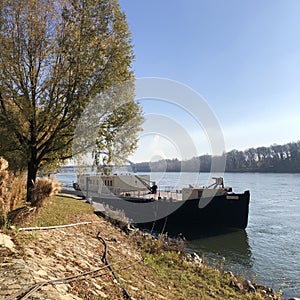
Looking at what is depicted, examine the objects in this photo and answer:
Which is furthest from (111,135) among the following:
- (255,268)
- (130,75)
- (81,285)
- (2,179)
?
(255,268)

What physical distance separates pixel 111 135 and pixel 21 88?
3.94m

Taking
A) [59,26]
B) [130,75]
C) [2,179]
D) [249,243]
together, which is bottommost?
[249,243]

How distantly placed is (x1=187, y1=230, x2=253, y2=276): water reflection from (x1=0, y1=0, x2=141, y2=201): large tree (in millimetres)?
8590

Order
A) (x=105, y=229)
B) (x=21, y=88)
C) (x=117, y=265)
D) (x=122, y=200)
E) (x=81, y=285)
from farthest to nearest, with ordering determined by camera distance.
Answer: (x=122, y=200) < (x=21, y=88) < (x=105, y=229) < (x=117, y=265) < (x=81, y=285)

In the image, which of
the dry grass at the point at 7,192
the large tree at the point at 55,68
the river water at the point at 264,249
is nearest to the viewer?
the dry grass at the point at 7,192

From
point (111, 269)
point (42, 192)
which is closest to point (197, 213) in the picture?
point (42, 192)

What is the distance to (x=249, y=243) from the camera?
18.5m

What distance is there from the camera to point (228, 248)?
17672mm

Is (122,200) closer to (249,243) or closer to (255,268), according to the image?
(249,243)

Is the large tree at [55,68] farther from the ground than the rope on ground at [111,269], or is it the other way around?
the large tree at [55,68]

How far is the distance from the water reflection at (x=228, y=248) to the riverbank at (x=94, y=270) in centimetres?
630

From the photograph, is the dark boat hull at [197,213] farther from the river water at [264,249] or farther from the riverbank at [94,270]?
the riverbank at [94,270]

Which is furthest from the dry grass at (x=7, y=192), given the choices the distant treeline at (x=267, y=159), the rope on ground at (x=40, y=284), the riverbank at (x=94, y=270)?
the distant treeline at (x=267, y=159)

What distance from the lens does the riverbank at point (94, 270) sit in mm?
3688
